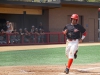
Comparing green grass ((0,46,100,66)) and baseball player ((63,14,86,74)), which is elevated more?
baseball player ((63,14,86,74))

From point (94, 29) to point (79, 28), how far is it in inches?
919

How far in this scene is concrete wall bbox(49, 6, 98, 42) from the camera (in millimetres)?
29625

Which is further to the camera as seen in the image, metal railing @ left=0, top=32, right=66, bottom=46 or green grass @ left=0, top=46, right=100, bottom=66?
metal railing @ left=0, top=32, right=66, bottom=46

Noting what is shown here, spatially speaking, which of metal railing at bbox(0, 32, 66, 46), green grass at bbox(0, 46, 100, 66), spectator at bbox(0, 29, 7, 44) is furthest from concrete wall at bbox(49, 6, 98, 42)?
green grass at bbox(0, 46, 100, 66)

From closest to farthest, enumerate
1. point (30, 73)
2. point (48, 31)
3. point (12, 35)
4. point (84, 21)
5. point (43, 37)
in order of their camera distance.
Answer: point (30, 73) < point (12, 35) < point (43, 37) < point (48, 31) < point (84, 21)

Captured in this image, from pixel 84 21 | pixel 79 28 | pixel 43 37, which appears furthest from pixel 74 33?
pixel 84 21

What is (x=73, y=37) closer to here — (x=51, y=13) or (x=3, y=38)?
(x=3, y=38)

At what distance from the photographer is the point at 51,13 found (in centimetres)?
2953

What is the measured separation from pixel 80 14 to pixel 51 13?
11.7 feet

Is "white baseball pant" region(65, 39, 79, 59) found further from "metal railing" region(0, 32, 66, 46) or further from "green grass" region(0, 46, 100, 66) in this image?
"metal railing" region(0, 32, 66, 46)

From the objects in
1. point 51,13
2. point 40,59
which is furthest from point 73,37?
point 51,13

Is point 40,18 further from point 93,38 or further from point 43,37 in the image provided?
point 93,38

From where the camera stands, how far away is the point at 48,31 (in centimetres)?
2886

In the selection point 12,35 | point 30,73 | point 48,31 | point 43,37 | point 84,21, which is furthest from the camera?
point 84,21
